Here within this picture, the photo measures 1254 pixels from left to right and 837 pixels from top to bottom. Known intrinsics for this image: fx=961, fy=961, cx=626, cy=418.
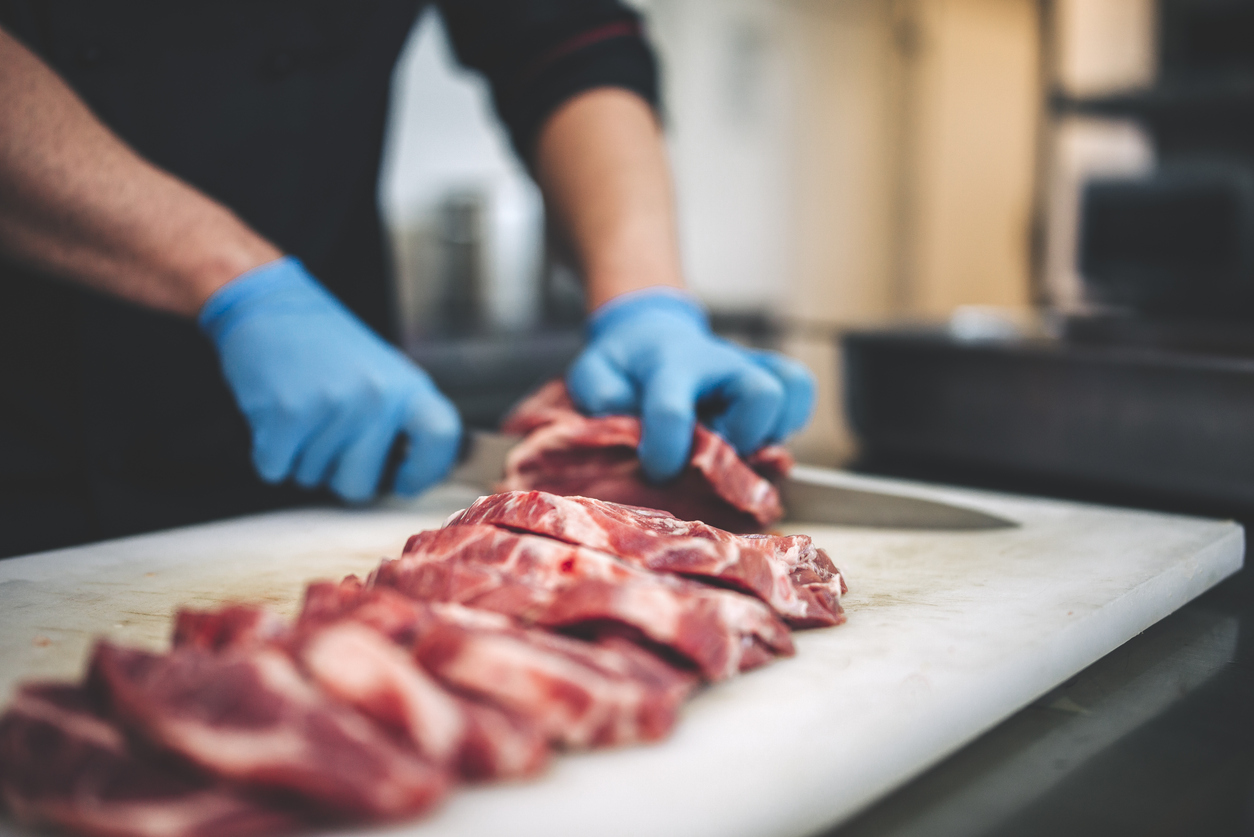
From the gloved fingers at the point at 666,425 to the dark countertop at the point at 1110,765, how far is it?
682mm

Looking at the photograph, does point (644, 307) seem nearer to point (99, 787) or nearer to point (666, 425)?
point (666, 425)

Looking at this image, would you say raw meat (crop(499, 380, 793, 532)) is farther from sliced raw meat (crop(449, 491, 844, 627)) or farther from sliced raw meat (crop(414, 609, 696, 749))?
sliced raw meat (crop(414, 609, 696, 749))

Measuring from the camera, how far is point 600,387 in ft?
5.70

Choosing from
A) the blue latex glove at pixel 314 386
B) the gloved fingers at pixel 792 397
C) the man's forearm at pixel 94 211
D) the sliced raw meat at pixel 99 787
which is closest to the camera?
the sliced raw meat at pixel 99 787

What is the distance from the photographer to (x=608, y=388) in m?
1.73

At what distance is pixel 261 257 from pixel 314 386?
0.25 m

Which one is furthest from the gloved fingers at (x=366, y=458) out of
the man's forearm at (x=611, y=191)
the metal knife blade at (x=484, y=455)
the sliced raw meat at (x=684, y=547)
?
the man's forearm at (x=611, y=191)

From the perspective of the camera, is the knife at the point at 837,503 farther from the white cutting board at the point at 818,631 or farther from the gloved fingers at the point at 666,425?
the gloved fingers at the point at 666,425

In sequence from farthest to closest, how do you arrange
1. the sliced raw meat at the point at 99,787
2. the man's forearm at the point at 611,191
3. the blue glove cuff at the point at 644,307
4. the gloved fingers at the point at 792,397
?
1. the man's forearm at the point at 611,191
2. the blue glove cuff at the point at 644,307
3. the gloved fingers at the point at 792,397
4. the sliced raw meat at the point at 99,787

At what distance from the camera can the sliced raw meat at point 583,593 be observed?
97 cm

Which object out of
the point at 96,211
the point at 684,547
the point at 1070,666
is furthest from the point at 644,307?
the point at 1070,666

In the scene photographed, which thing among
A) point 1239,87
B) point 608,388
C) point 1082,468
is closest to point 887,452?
point 1082,468

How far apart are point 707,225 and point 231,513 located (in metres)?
4.71

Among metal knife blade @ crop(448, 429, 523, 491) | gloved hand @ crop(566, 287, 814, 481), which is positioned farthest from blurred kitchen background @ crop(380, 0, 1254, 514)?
metal knife blade @ crop(448, 429, 523, 491)
